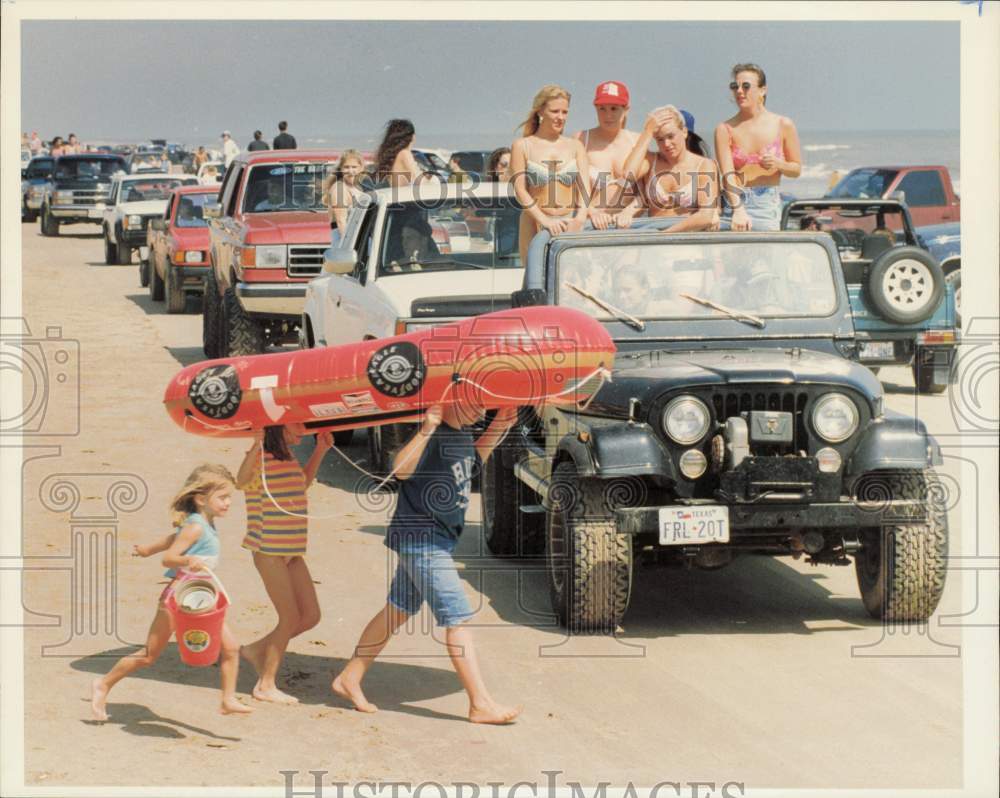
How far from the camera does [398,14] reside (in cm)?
782

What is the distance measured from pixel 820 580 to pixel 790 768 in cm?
309

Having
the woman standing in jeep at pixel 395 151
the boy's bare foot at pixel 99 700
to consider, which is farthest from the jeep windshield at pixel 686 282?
the woman standing in jeep at pixel 395 151

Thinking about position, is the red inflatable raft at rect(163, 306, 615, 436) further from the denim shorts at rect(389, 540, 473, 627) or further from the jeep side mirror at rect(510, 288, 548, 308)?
the jeep side mirror at rect(510, 288, 548, 308)

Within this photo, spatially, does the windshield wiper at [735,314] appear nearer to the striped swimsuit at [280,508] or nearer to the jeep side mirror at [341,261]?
the striped swimsuit at [280,508]

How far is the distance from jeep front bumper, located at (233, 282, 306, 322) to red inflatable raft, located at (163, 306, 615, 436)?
8952 mm

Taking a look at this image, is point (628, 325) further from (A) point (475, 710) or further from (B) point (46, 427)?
(B) point (46, 427)

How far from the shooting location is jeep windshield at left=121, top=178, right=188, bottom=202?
105 ft

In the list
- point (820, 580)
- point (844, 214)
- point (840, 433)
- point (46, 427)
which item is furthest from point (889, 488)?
point (844, 214)

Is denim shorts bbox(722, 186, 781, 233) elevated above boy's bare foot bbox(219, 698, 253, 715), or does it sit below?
above

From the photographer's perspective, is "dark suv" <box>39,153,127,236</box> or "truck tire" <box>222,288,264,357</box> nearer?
"truck tire" <box>222,288,264,357</box>

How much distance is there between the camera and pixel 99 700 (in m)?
7.15

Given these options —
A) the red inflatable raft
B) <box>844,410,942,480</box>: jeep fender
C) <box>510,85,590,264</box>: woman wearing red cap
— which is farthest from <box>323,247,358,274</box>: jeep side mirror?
<box>844,410,942,480</box>: jeep fender

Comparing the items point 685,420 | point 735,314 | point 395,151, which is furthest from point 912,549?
point 395,151

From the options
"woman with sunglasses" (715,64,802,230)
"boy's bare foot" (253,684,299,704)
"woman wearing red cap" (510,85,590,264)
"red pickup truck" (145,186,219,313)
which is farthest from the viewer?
"red pickup truck" (145,186,219,313)
